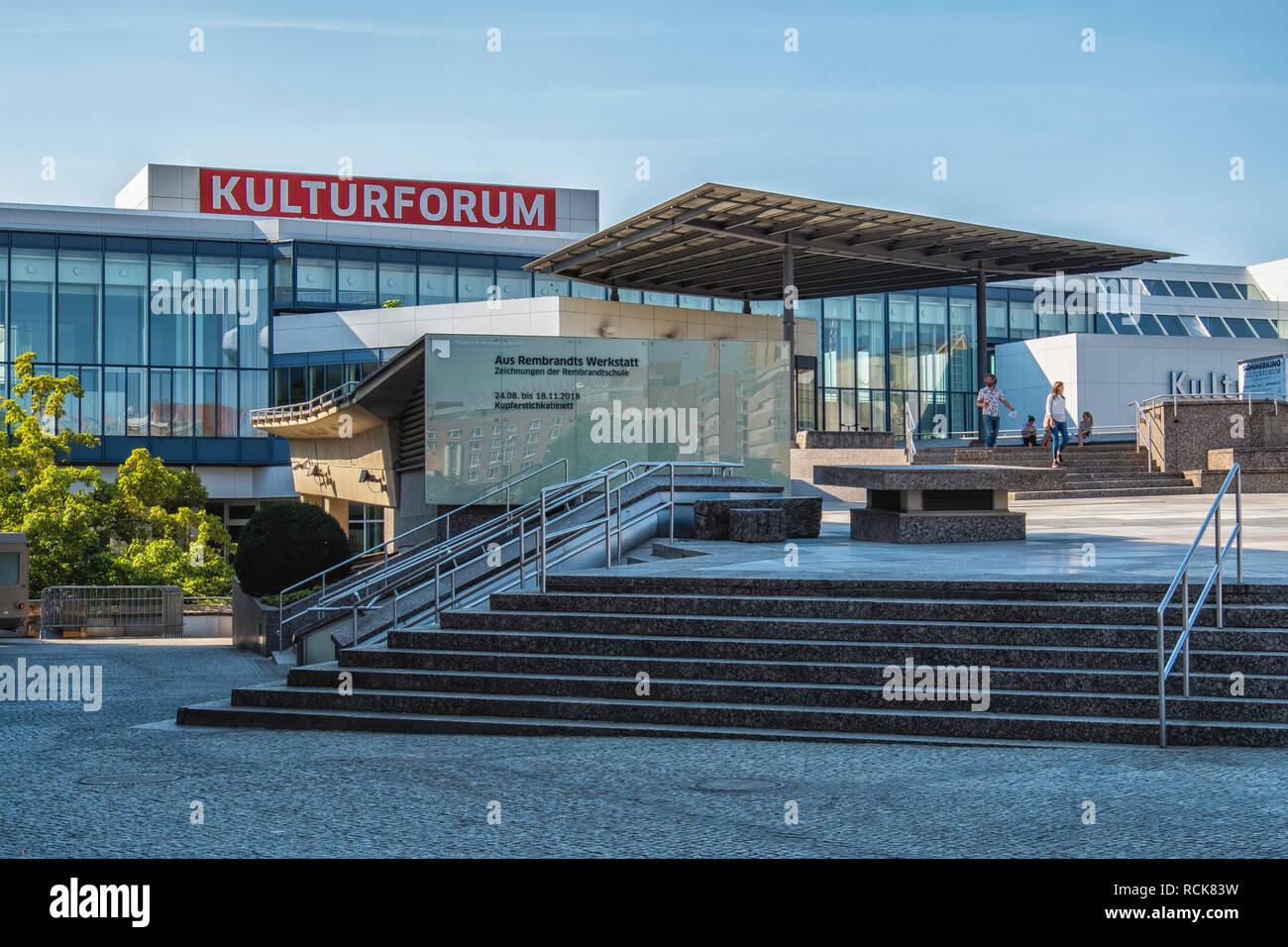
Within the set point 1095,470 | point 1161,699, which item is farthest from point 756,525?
point 1095,470

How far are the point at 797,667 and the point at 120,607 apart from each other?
78.4 ft

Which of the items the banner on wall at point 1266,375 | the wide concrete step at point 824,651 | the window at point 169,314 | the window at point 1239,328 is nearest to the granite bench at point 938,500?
the wide concrete step at point 824,651

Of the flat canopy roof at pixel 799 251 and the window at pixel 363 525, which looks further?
the window at pixel 363 525

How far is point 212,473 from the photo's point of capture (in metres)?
50.3

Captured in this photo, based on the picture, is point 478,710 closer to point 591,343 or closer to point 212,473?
point 591,343

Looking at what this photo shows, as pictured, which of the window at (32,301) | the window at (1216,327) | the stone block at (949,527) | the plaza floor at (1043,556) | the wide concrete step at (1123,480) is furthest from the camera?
the window at (1216,327)

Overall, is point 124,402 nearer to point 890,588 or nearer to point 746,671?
point 890,588

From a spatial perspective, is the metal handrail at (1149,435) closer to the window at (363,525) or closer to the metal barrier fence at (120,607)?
the metal barrier fence at (120,607)

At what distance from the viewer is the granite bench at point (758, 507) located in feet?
51.4

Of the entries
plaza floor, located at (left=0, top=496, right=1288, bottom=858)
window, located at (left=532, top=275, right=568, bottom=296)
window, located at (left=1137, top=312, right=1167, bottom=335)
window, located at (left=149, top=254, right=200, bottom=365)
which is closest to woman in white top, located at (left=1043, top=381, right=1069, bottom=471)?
plaza floor, located at (left=0, top=496, right=1288, bottom=858)

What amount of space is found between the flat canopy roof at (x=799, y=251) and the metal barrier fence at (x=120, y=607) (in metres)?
11.5

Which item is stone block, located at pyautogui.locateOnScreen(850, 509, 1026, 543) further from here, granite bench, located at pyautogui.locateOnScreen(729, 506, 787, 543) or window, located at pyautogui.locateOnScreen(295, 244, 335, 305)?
window, located at pyautogui.locateOnScreen(295, 244, 335, 305)

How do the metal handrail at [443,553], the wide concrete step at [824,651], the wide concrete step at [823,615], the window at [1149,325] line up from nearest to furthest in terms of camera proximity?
the wide concrete step at [824,651] → the wide concrete step at [823,615] → the metal handrail at [443,553] → the window at [1149,325]

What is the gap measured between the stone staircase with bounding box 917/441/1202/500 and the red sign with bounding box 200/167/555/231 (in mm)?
33449
